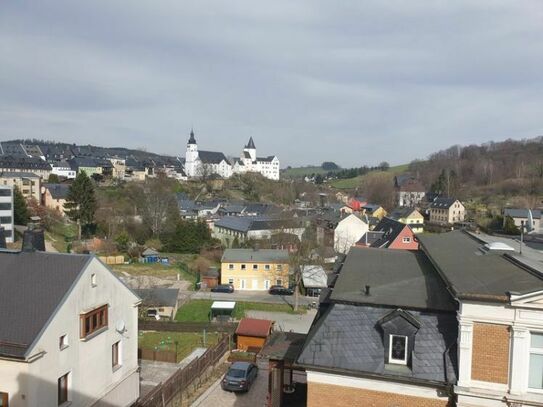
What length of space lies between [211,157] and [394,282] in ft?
410

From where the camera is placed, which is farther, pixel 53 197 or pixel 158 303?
pixel 53 197

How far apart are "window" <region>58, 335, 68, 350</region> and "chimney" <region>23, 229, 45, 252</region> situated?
3.22m

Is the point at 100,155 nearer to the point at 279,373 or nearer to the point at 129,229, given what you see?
the point at 129,229

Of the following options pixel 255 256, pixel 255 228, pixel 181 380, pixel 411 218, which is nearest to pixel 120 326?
pixel 181 380

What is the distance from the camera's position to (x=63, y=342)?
12844 millimetres

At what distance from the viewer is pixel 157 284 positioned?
42.1m

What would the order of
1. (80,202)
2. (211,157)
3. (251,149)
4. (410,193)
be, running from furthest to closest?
(251,149), (211,157), (410,193), (80,202)

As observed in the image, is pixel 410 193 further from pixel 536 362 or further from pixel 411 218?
pixel 536 362

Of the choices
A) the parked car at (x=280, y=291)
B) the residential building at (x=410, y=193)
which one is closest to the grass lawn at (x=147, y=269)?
the parked car at (x=280, y=291)

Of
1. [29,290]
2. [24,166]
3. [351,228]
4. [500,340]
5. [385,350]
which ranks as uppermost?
[24,166]

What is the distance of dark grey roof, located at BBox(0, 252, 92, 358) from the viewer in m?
11.7

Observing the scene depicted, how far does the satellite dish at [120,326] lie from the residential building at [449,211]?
76.9m

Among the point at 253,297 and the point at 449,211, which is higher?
the point at 449,211

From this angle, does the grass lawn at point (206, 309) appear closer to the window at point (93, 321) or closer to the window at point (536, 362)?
the window at point (93, 321)
